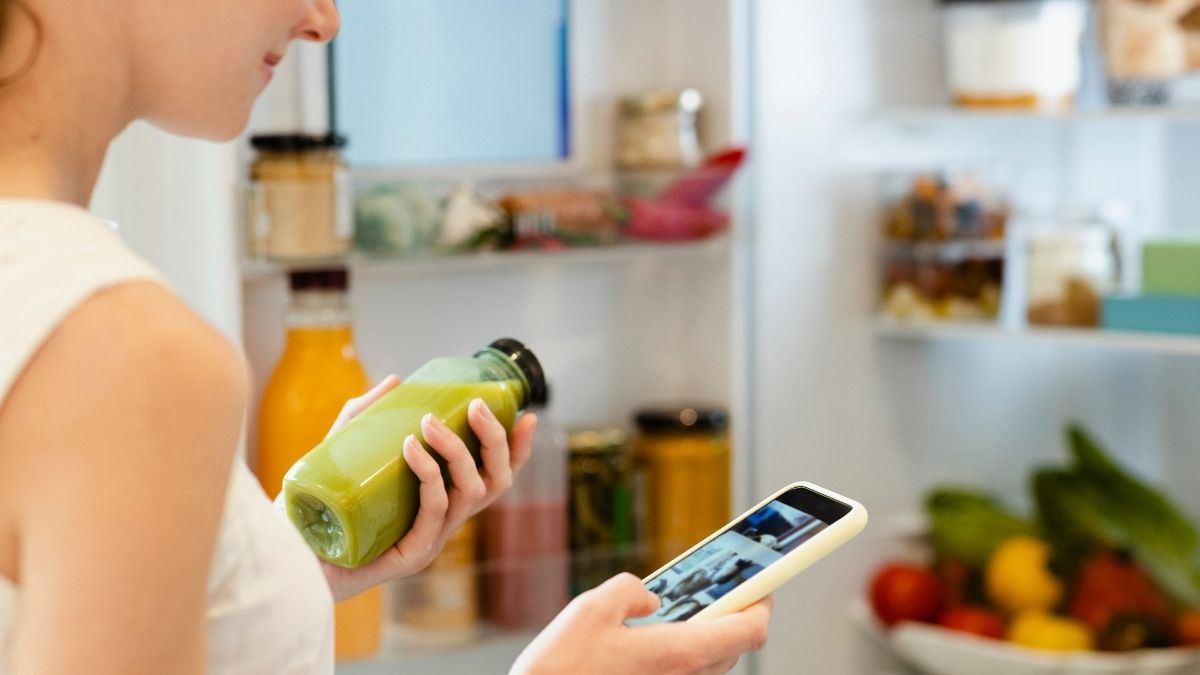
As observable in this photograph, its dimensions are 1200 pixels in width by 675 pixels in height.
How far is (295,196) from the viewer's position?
1349 mm

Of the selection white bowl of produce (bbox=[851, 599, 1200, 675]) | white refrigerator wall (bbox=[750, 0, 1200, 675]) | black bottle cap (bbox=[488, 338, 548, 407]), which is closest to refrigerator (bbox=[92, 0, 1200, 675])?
white refrigerator wall (bbox=[750, 0, 1200, 675])

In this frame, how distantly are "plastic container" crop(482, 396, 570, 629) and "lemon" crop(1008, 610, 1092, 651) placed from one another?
500 millimetres

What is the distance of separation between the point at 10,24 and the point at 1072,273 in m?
1.30

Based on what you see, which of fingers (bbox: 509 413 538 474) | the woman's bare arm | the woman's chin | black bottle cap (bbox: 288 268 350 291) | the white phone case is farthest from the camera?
black bottle cap (bbox: 288 268 350 291)

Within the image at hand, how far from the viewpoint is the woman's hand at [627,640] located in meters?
0.66

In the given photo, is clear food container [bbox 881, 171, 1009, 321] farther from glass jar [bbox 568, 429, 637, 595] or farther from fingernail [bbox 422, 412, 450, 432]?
fingernail [bbox 422, 412, 450, 432]

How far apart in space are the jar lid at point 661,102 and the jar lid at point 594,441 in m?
0.35

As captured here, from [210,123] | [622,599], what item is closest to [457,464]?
[622,599]

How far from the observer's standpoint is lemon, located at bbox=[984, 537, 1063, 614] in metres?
1.64

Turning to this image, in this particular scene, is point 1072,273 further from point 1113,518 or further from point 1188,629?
point 1188,629

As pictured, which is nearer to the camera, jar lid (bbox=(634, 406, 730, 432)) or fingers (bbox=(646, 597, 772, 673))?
fingers (bbox=(646, 597, 772, 673))

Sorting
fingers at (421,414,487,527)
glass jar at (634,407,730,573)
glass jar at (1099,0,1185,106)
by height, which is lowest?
glass jar at (634,407,730,573)

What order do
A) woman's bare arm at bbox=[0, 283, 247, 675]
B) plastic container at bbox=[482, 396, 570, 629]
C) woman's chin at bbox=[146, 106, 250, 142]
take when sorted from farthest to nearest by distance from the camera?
1. plastic container at bbox=[482, 396, 570, 629]
2. woman's chin at bbox=[146, 106, 250, 142]
3. woman's bare arm at bbox=[0, 283, 247, 675]

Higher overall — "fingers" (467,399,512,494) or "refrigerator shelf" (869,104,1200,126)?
"refrigerator shelf" (869,104,1200,126)
